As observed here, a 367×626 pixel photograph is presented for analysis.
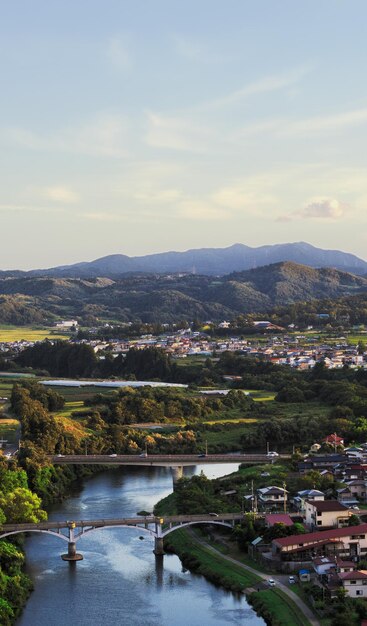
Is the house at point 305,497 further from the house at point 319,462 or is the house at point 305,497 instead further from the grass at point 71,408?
the grass at point 71,408

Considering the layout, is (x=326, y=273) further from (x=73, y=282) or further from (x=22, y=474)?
(x=22, y=474)

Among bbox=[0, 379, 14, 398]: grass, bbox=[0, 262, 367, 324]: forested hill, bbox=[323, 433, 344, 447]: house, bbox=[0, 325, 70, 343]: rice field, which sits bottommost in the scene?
bbox=[323, 433, 344, 447]: house

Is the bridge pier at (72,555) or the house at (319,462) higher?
the house at (319,462)

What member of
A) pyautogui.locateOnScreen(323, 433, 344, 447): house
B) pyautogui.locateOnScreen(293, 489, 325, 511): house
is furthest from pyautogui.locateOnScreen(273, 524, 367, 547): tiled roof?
pyautogui.locateOnScreen(323, 433, 344, 447): house

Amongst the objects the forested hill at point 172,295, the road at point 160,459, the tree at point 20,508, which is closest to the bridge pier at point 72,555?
the tree at point 20,508

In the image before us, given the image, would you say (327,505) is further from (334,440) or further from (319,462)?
(334,440)

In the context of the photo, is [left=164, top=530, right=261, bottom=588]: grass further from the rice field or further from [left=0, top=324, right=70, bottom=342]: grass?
[left=0, top=324, right=70, bottom=342]: grass

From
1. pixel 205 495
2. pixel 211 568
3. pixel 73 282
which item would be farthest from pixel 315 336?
pixel 73 282
